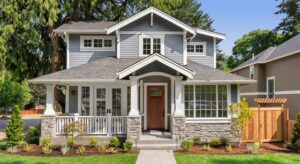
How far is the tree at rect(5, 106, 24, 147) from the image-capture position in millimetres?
12047

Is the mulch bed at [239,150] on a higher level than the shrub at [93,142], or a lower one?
lower

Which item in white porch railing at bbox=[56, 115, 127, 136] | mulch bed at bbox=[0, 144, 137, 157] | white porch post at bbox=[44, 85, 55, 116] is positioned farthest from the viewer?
white porch railing at bbox=[56, 115, 127, 136]

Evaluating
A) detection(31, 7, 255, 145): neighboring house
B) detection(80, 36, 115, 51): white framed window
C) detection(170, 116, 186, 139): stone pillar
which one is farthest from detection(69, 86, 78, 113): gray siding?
detection(170, 116, 186, 139): stone pillar

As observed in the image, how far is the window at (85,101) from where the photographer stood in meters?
15.0

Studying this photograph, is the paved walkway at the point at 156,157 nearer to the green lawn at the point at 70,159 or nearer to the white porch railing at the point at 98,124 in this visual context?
the green lawn at the point at 70,159

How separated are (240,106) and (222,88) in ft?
5.74

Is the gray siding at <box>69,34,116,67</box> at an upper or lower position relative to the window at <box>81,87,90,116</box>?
upper

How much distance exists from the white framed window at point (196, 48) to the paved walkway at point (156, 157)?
7197 mm

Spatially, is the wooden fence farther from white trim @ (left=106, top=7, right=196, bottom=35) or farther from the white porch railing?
the white porch railing

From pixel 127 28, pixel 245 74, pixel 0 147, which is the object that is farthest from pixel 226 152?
pixel 245 74

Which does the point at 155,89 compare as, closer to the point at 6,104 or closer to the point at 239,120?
the point at 239,120

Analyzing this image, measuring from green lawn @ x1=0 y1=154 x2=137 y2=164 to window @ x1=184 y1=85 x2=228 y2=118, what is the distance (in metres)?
4.49

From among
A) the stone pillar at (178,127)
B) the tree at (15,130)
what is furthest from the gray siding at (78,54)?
the stone pillar at (178,127)

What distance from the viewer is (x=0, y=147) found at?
1263cm
